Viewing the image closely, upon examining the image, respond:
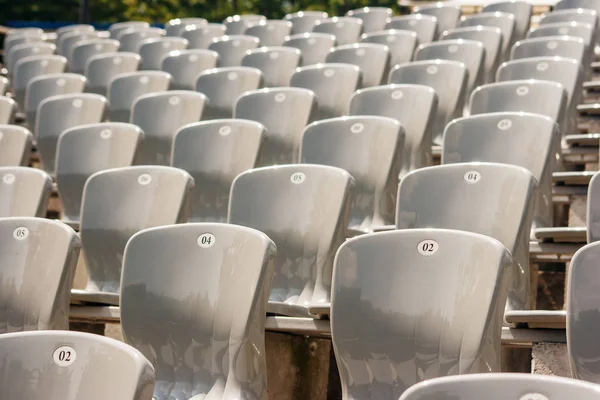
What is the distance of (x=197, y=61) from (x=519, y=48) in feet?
6.05

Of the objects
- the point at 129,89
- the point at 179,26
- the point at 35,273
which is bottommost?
the point at 179,26

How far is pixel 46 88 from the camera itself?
5.79 m

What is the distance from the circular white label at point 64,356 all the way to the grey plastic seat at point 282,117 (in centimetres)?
249

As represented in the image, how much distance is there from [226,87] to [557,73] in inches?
63.6

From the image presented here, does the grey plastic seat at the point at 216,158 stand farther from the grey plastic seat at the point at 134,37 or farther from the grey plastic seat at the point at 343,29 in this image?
the grey plastic seat at the point at 134,37

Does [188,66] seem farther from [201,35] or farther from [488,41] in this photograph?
[488,41]

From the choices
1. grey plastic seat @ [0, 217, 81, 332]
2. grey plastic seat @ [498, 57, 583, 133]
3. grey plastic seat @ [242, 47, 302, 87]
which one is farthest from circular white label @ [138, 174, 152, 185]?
grey plastic seat @ [242, 47, 302, 87]

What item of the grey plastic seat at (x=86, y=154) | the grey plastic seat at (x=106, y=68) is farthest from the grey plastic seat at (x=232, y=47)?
the grey plastic seat at (x=86, y=154)

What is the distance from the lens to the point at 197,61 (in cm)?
614

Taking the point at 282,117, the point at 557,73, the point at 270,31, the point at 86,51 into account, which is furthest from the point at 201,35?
the point at 557,73

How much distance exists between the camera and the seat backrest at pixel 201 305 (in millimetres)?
2535

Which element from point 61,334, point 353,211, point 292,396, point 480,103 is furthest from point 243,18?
point 61,334

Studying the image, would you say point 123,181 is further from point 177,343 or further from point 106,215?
point 177,343

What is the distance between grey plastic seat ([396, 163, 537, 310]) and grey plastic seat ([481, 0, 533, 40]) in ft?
13.2
